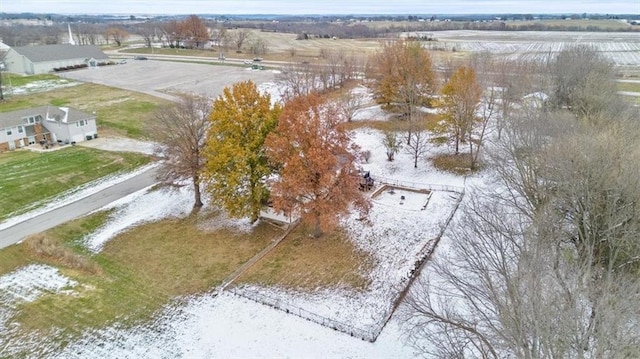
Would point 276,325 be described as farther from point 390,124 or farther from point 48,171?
point 390,124

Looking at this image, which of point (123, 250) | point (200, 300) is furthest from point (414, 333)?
point (123, 250)

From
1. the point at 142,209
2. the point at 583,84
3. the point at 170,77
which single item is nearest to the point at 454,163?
the point at 583,84

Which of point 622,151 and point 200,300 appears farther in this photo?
point 200,300

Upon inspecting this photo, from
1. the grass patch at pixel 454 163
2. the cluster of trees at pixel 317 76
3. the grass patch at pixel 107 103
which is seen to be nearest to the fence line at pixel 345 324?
the grass patch at pixel 454 163

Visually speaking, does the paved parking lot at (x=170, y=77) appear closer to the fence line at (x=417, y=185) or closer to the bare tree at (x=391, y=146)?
the bare tree at (x=391, y=146)

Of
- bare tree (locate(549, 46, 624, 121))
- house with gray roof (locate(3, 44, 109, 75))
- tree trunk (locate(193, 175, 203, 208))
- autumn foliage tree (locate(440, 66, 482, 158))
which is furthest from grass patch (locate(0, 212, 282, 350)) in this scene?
house with gray roof (locate(3, 44, 109, 75))

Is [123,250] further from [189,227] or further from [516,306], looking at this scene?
[516,306]
